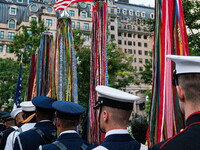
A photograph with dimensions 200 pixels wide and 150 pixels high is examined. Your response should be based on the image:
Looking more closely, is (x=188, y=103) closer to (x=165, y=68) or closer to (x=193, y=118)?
(x=193, y=118)

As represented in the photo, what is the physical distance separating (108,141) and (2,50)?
174 ft

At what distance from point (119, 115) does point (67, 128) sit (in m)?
0.91

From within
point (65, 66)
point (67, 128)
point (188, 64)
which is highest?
point (65, 66)

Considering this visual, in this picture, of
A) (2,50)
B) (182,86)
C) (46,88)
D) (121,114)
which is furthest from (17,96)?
(2,50)

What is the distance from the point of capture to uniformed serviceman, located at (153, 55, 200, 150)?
5.31ft

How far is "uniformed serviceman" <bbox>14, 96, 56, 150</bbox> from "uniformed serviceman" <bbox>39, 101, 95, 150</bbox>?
56 centimetres

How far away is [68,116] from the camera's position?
3.09 meters

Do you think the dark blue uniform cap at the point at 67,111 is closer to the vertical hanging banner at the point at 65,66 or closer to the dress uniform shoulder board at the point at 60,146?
the dress uniform shoulder board at the point at 60,146

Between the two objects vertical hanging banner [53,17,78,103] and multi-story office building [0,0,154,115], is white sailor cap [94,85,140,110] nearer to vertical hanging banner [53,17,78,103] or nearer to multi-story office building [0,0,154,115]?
vertical hanging banner [53,17,78,103]

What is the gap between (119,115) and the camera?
7.97ft

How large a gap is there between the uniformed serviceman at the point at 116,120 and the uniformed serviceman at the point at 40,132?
1.37 meters

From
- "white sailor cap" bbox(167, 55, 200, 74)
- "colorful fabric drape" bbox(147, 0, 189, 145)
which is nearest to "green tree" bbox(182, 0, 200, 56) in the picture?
"colorful fabric drape" bbox(147, 0, 189, 145)

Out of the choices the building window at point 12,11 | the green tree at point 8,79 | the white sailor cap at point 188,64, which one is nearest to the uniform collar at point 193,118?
→ the white sailor cap at point 188,64

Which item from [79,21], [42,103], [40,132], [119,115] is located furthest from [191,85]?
[79,21]
